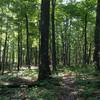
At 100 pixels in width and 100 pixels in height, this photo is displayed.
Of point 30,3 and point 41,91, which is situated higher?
point 30,3

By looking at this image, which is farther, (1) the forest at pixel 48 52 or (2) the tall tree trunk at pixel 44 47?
(2) the tall tree trunk at pixel 44 47

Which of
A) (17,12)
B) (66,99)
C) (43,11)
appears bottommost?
(66,99)

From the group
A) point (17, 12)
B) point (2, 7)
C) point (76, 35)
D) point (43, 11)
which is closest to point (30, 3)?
point (17, 12)

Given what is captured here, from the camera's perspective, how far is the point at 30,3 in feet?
107

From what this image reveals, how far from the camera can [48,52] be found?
17.2 m

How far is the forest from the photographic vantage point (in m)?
13.0

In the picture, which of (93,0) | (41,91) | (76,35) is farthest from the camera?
(76,35)

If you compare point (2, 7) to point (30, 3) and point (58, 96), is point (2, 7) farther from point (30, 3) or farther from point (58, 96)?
point (58, 96)

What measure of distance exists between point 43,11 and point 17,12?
662 inches

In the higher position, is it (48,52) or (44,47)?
(44,47)

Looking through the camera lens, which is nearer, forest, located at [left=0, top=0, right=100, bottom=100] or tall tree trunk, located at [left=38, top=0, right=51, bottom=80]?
forest, located at [left=0, top=0, right=100, bottom=100]

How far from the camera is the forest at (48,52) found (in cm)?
1302

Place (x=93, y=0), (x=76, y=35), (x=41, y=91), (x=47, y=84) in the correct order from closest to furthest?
(x=41, y=91), (x=47, y=84), (x=93, y=0), (x=76, y=35)

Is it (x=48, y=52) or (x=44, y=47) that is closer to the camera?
(x=44, y=47)
